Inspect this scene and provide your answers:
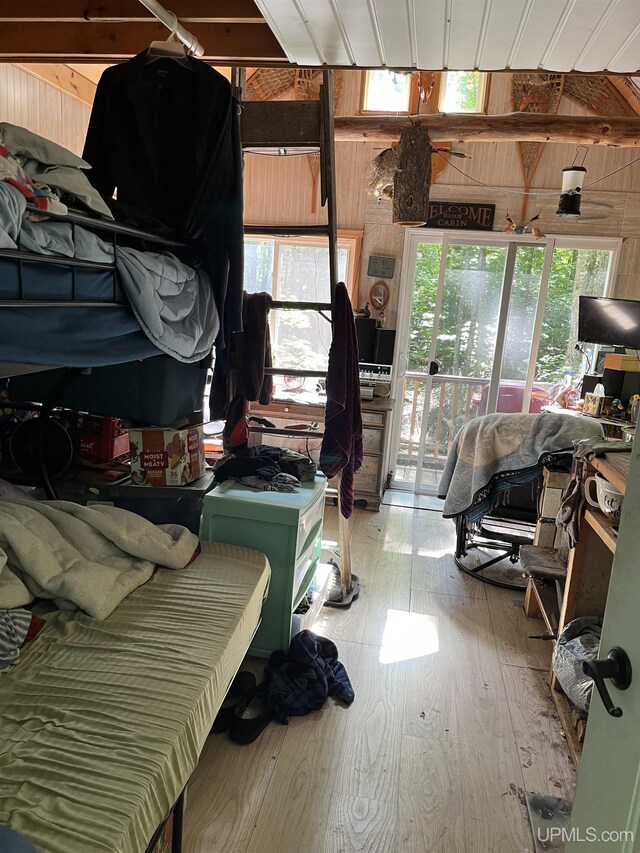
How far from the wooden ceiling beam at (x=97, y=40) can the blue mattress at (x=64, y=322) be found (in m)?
0.97

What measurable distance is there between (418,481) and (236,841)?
3756mm

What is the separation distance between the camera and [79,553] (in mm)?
1739

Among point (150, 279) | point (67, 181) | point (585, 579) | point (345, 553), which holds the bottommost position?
point (345, 553)

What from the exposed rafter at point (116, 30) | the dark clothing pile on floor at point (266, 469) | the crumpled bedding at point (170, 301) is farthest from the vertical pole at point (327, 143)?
the dark clothing pile on floor at point (266, 469)

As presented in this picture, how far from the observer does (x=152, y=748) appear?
1.16m

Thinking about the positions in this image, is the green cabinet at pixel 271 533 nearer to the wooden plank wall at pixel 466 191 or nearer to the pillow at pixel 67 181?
the pillow at pixel 67 181

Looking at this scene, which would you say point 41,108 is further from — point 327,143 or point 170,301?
point 170,301

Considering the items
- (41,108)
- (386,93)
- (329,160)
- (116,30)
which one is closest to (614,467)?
(329,160)

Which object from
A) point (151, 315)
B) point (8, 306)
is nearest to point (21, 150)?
point (8, 306)

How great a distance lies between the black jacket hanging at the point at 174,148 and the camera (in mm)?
1789

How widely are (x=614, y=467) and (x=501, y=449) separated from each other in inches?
50.1

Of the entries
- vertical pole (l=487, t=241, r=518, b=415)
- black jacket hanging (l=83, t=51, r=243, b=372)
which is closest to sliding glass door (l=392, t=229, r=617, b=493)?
vertical pole (l=487, t=241, r=518, b=415)

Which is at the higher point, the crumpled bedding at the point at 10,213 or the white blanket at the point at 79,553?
the crumpled bedding at the point at 10,213

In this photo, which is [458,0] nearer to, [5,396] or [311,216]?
[5,396]
